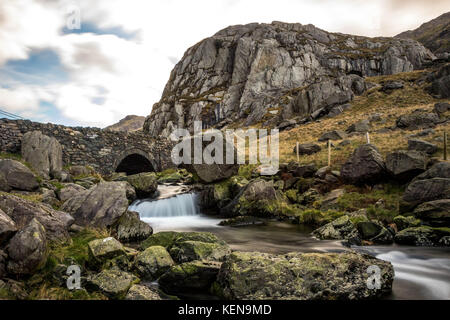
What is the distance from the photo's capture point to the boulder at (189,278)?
7.05 m

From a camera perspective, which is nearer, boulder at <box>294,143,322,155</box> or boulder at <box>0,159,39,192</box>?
boulder at <box>0,159,39,192</box>

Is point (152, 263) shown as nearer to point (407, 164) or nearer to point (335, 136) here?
point (407, 164)

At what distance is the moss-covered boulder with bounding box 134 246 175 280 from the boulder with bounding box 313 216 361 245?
713 centimetres

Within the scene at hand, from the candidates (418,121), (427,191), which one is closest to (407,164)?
(427,191)

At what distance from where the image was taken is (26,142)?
18.9m

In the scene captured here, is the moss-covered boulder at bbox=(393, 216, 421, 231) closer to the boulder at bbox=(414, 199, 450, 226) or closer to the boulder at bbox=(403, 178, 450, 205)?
the boulder at bbox=(414, 199, 450, 226)

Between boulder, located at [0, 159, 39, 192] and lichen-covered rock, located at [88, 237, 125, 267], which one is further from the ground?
boulder, located at [0, 159, 39, 192]

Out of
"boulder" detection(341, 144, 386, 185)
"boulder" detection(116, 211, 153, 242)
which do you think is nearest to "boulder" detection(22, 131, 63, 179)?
"boulder" detection(116, 211, 153, 242)

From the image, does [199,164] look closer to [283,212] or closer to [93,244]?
[283,212]

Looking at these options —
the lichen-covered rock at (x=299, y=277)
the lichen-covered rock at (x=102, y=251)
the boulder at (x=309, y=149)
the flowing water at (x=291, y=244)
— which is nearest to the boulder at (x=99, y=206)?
the lichen-covered rock at (x=102, y=251)

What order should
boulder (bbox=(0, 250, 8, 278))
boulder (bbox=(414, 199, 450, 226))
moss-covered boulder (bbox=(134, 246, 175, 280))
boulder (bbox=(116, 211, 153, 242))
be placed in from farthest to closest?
boulder (bbox=(414, 199, 450, 226)) < boulder (bbox=(116, 211, 153, 242)) < moss-covered boulder (bbox=(134, 246, 175, 280)) < boulder (bbox=(0, 250, 8, 278))

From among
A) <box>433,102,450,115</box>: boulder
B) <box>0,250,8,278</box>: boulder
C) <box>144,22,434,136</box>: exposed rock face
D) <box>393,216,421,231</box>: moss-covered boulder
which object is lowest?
<box>393,216,421,231</box>: moss-covered boulder

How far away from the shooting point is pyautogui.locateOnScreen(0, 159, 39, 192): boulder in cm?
1280

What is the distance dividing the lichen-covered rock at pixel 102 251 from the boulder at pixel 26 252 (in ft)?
4.14
